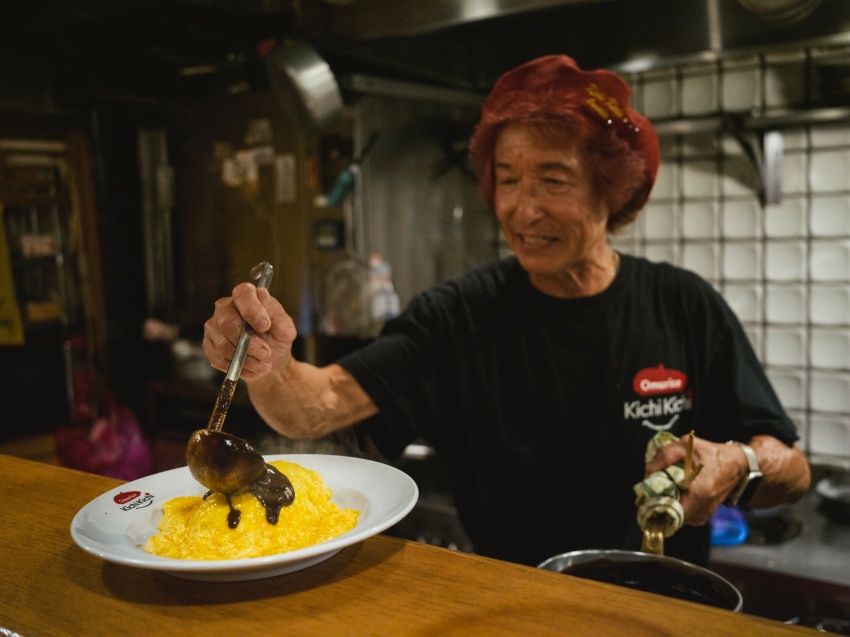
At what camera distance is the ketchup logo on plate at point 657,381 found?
164cm

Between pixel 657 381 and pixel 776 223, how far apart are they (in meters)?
1.74

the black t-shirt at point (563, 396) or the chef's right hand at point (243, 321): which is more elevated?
the chef's right hand at point (243, 321)

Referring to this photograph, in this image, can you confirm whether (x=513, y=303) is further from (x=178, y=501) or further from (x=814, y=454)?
(x=814, y=454)

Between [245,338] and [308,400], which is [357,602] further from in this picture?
[308,400]

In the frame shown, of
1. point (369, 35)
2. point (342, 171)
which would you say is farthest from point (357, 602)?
point (342, 171)

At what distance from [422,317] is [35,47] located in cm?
359

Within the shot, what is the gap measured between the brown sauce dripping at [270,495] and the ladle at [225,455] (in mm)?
12

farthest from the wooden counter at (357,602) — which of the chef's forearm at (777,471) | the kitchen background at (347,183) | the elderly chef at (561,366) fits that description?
the kitchen background at (347,183)

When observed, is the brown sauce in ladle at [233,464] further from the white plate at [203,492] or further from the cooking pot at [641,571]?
the cooking pot at [641,571]

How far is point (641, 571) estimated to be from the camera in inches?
36.1

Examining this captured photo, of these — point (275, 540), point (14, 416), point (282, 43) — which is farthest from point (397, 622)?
point (14, 416)

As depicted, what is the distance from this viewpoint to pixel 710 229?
3137mm

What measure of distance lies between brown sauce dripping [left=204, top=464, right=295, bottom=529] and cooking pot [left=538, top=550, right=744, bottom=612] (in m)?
0.34

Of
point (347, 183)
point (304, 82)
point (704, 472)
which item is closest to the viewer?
point (704, 472)
